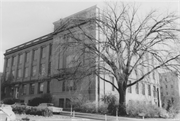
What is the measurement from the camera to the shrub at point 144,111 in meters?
20.8

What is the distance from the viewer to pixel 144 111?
20.8 metres

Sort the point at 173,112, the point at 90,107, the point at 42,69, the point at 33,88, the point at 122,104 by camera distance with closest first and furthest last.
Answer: the point at 122,104
the point at 173,112
the point at 90,107
the point at 42,69
the point at 33,88

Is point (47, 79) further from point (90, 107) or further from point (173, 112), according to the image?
point (173, 112)

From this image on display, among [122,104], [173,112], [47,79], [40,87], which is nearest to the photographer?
[122,104]

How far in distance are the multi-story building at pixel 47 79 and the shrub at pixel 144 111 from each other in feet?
24.5

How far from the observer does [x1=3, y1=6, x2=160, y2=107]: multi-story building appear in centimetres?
3088

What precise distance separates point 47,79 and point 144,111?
73.8ft

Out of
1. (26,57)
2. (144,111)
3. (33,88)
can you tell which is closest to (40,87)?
(33,88)

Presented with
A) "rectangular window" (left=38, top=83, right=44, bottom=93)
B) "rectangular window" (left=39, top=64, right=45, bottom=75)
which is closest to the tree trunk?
"rectangular window" (left=38, top=83, right=44, bottom=93)

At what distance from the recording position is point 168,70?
63.6ft

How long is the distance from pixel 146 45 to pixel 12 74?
3885 centimetres

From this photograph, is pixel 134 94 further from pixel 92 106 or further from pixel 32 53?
pixel 32 53

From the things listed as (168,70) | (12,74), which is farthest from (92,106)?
(12,74)

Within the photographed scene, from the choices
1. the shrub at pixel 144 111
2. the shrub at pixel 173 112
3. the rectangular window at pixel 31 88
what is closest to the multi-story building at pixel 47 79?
the rectangular window at pixel 31 88
